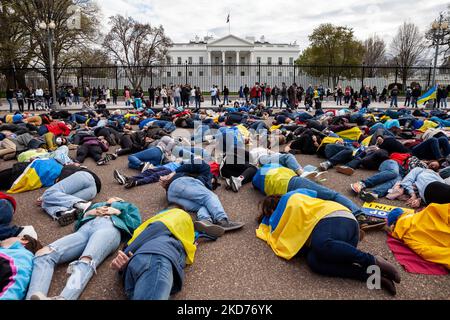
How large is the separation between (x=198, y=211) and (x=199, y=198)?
8.4 inches

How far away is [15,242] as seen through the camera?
3412 millimetres

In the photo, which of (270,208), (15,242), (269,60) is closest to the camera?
(15,242)

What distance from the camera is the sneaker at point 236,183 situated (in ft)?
19.5

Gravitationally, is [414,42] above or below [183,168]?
above

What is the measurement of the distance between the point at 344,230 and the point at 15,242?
347 cm

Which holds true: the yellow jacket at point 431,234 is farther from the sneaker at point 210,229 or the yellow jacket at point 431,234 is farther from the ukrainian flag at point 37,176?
the ukrainian flag at point 37,176

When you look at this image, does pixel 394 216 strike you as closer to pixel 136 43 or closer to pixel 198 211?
pixel 198 211

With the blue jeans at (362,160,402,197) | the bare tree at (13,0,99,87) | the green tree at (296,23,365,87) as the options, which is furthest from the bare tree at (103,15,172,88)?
the blue jeans at (362,160,402,197)

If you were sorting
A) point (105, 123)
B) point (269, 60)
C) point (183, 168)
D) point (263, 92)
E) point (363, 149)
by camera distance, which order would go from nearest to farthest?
point (183, 168) → point (363, 149) → point (105, 123) → point (263, 92) → point (269, 60)

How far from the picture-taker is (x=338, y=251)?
121 inches

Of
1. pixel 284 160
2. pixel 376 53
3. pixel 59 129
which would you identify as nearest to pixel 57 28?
pixel 59 129
